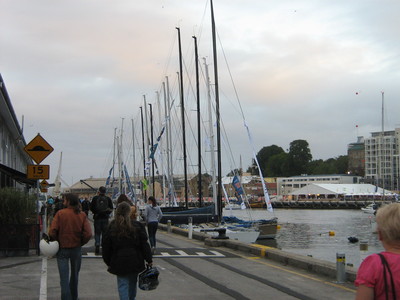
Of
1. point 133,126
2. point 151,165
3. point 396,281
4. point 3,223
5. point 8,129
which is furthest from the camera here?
point 133,126

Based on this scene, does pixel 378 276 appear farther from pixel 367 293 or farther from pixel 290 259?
pixel 290 259

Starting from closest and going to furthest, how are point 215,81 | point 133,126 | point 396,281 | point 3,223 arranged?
point 396,281
point 3,223
point 215,81
point 133,126

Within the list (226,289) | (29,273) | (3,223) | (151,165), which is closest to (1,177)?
(3,223)

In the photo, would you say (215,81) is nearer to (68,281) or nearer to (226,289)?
(226,289)

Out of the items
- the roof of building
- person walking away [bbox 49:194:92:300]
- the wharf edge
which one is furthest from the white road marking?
the roof of building

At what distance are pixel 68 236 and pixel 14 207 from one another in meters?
6.93

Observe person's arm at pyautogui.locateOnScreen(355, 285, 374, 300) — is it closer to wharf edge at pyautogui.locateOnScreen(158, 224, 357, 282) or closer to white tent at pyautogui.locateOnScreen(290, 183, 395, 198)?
wharf edge at pyautogui.locateOnScreen(158, 224, 357, 282)

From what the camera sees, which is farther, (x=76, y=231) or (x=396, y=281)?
(x=76, y=231)

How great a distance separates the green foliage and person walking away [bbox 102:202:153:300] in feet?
27.2

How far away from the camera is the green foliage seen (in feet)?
46.6

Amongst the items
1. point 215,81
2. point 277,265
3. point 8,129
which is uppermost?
point 215,81

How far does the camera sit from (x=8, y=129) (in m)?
33.4

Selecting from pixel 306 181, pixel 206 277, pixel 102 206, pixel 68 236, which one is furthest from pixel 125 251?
pixel 306 181

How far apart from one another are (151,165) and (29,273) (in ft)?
148
